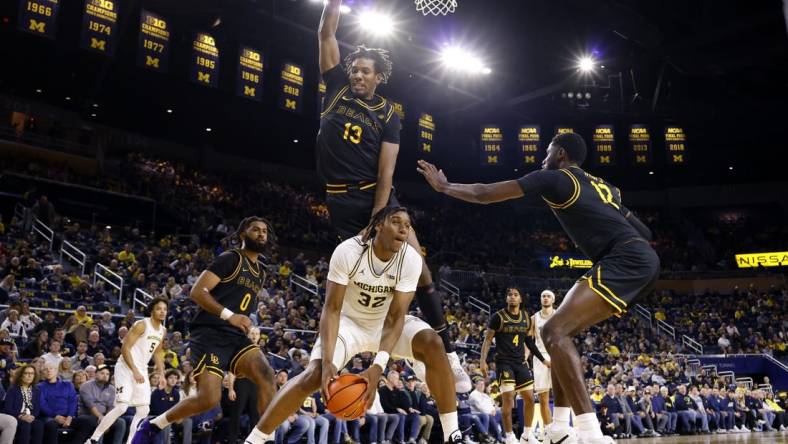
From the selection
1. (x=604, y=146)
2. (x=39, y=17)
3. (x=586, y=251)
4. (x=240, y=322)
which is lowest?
(x=240, y=322)

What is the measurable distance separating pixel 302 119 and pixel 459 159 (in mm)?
10004

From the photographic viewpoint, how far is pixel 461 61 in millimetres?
25969

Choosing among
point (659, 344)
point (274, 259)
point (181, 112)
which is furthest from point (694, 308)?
point (181, 112)

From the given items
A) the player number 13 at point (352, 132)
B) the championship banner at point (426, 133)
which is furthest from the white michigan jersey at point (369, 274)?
the championship banner at point (426, 133)

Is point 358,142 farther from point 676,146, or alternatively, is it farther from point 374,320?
point 676,146

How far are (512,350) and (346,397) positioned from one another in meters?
6.26

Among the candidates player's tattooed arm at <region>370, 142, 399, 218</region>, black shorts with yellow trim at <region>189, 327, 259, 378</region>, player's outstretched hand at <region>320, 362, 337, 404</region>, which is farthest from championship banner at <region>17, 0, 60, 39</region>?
player's outstretched hand at <region>320, 362, 337, 404</region>

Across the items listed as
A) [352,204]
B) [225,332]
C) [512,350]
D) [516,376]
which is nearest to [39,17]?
[512,350]

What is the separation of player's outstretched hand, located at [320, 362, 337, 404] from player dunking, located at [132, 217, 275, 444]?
1.89 m

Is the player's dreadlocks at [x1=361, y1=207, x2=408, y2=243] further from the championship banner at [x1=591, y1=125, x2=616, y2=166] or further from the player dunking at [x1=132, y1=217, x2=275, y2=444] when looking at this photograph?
the championship banner at [x1=591, y1=125, x2=616, y2=166]

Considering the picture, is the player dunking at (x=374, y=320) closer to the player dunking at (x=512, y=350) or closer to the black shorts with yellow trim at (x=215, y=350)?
the black shorts with yellow trim at (x=215, y=350)

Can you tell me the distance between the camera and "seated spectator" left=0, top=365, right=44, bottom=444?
8102 millimetres

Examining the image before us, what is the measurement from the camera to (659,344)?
25531mm

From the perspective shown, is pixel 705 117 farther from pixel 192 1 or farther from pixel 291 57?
pixel 192 1
